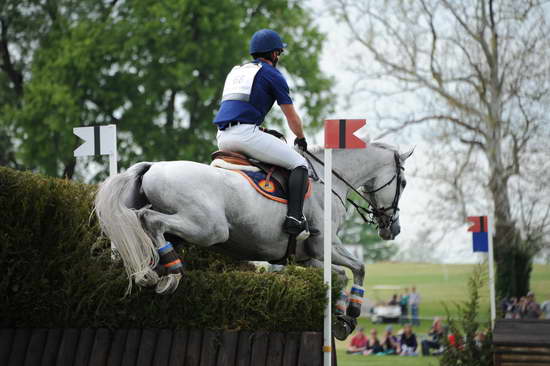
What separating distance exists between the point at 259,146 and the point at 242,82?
20.2 inches

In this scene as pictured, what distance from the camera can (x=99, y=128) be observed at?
7.47m

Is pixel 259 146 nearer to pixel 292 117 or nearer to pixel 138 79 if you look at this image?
pixel 292 117

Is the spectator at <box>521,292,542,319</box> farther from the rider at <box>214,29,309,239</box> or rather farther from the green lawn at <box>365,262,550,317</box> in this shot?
the rider at <box>214,29,309,239</box>

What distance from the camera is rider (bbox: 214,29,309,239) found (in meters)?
6.02

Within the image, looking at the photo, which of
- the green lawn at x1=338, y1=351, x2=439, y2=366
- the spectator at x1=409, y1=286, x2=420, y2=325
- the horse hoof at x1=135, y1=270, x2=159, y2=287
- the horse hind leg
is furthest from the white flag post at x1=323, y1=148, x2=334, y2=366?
the spectator at x1=409, y1=286, x2=420, y2=325

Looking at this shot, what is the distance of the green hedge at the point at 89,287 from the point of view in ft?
18.8

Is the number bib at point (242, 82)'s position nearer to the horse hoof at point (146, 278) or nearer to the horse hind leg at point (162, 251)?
the horse hind leg at point (162, 251)

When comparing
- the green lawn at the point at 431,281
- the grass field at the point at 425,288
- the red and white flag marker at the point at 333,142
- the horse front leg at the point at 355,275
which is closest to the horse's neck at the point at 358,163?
the horse front leg at the point at 355,275

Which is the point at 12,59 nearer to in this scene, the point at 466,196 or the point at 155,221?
the point at 466,196

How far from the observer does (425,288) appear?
46906mm

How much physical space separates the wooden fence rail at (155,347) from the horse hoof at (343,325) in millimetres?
715

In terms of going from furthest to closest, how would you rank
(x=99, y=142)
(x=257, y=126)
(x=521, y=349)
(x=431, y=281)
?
(x=431, y=281), (x=521, y=349), (x=99, y=142), (x=257, y=126)

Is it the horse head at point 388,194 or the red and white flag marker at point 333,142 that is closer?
the red and white flag marker at point 333,142

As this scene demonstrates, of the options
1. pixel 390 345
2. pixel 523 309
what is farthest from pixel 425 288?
pixel 523 309
